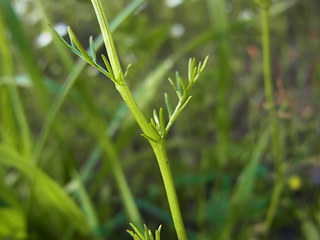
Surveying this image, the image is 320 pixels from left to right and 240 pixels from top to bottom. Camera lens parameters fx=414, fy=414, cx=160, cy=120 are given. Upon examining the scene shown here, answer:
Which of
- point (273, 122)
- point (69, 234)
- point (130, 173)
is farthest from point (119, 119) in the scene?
point (130, 173)

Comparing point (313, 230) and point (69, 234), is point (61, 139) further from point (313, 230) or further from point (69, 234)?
point (313, 230)

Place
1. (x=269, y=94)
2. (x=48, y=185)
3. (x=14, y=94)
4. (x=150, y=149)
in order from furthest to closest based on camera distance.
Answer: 1. (x=150, y=149)
2. (x=14, y=94)
3. (x=48, y=185)
4. (x=269, y=94)

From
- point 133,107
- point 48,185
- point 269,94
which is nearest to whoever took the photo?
point 133,107

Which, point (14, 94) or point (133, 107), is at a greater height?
point (14, 94)

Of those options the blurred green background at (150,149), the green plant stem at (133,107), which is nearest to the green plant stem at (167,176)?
the green plant stem at (133,107)

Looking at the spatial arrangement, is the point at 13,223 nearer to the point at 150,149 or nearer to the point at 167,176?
the point at 150,149

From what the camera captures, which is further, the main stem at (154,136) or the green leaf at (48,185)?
the green leaf at (48,185)

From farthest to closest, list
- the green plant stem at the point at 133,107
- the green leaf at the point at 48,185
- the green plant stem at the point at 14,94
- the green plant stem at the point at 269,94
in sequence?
the green plant stem at the point at 14,94
the green leaf at the point at 48,185
the green plant stem at the point at 269,94
the green plant stem at the point at 133,107

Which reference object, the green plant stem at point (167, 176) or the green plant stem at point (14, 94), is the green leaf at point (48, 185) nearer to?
the green plant stem at point (14, 94)

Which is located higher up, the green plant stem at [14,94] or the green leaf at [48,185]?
the green plant stem at [14,94]

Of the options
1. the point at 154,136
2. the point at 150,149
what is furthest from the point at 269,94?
the point at 150,149
